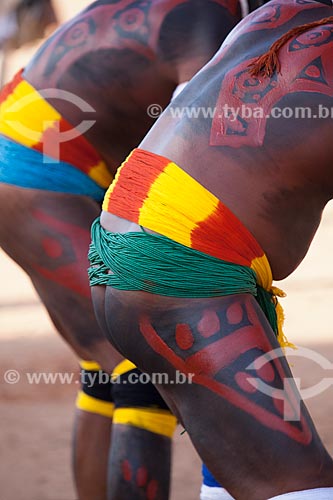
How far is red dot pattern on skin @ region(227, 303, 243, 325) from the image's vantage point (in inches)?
73.7

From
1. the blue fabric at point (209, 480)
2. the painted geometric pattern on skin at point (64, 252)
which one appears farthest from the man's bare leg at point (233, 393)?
the painted geometric pattern on skin at point (64, 252)

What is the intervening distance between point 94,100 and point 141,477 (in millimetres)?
1087

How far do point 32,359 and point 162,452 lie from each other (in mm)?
3365

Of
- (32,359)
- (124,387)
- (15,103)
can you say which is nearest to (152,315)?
(124,387)

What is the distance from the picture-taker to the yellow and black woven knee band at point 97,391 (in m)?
3.10

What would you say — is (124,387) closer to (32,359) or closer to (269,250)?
Answer: (269,250)

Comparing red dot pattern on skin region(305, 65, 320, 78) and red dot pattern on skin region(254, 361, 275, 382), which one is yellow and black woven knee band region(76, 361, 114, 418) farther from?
red dot pattern on skin region(305, 65, 320, 78)

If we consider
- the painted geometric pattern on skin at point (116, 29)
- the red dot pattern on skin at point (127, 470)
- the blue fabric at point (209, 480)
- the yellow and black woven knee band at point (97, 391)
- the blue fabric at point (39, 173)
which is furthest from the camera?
the yellow and black woven knee band at point (97, 391)

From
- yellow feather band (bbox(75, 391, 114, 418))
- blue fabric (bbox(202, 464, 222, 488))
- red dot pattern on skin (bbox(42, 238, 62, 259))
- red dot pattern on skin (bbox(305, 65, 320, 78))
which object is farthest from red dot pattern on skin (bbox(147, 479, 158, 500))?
red dot pattern on skin (bbox(305, 65, 320, 78))

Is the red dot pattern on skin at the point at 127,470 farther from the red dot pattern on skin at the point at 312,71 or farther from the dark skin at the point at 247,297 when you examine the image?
the red dot pattern on skin at the point at 312,71

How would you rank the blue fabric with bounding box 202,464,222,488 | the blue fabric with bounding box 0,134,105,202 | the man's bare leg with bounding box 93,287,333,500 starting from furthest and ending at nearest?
the blue fabric with bounding box 0,134,105,202 < the blue fabric with bounding box 202,464,222,488 < the man's bare leg with bounding box 93,287,333,500

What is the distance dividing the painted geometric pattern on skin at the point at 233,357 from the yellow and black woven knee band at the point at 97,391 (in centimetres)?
122

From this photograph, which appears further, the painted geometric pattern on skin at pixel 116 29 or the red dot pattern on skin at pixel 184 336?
the painted geometric pattern on skin at pixel 116 29

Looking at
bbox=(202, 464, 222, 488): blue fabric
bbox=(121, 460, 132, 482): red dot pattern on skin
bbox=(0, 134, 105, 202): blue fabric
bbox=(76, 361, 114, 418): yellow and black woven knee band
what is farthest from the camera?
bbox=(76, 361, 114, 418): yellow and black woven knee band
